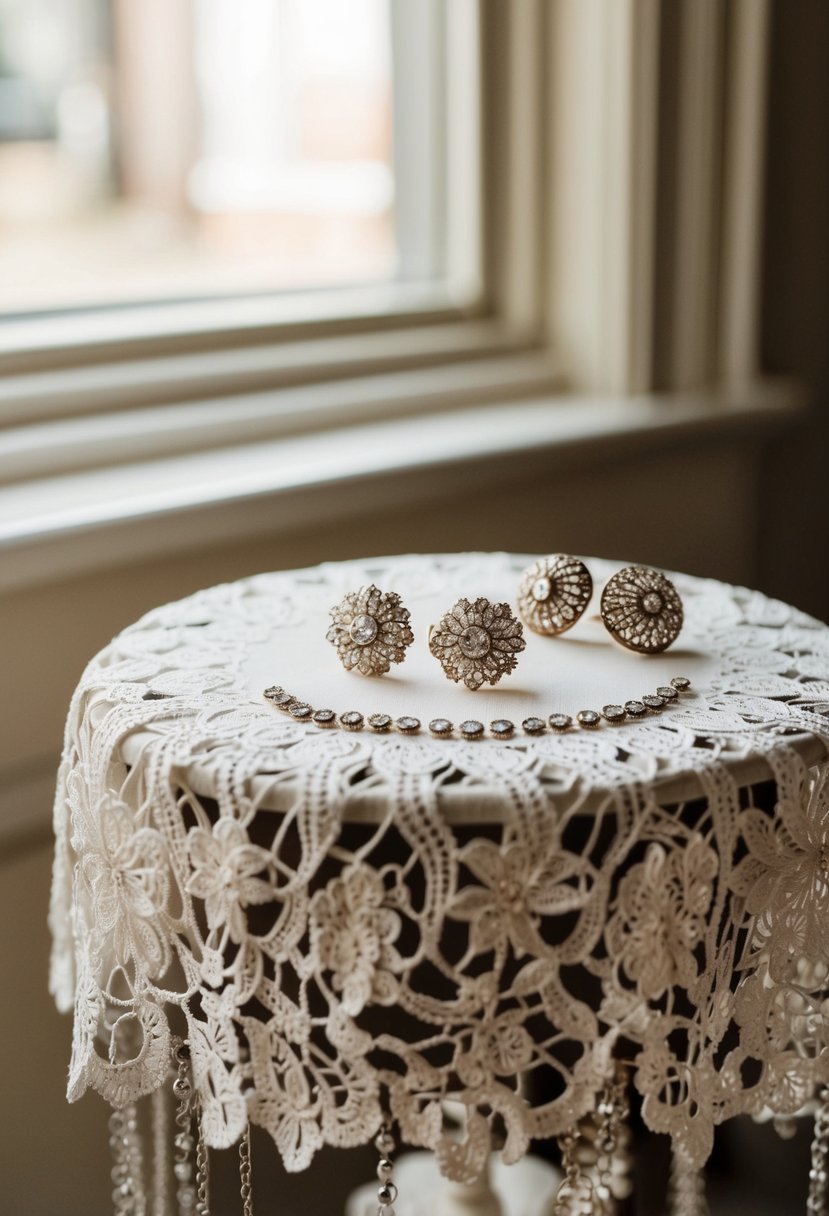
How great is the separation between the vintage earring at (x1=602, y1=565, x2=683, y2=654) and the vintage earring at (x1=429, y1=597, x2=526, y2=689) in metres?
0.09

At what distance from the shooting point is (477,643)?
90 cm

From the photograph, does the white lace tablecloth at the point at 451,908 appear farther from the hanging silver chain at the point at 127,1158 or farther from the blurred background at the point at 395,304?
the blurred background at the point at 395,304

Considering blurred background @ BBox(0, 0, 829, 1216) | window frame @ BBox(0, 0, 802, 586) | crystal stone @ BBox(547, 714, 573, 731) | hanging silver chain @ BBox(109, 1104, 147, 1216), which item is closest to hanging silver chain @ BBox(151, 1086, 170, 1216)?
hanging silver chain @ BBox(109, 1104, 147, 1216)

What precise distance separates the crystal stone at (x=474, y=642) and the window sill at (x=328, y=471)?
0.46 m

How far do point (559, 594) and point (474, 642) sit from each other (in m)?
0.13

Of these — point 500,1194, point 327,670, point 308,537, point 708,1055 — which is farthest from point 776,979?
point 308,537

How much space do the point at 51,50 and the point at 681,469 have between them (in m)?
A: 0.96

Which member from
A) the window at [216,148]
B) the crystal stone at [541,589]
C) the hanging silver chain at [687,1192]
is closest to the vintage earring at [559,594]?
the crystal stone at [541,589]

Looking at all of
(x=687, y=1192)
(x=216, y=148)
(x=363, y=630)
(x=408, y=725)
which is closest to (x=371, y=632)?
(x=363, y=630)

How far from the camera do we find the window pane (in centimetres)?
155

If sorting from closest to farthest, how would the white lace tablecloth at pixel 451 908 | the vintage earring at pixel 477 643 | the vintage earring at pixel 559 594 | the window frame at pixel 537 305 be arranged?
1. the white lace tablecloth at pixel 451 908
2. the vintage earring at pixel 477 643
3. the vintage earring at pixel 559 594
4. the window frame at pixel 537 305

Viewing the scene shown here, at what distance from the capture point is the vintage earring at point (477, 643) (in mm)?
902

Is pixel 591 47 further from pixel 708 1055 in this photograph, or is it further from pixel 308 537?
pixel 708 1055

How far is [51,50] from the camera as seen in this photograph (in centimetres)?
154
